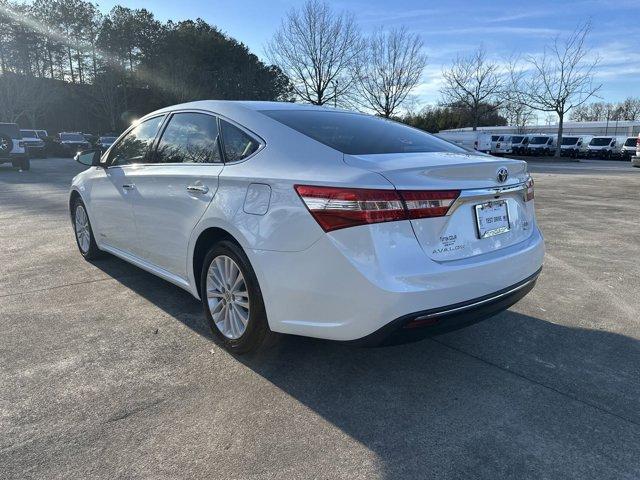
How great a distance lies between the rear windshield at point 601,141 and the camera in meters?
40.4

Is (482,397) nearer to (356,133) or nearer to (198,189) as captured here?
(356,133)

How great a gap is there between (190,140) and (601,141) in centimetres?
4500

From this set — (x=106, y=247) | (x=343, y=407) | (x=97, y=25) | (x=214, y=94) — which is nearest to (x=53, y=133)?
(x=97, y=25)

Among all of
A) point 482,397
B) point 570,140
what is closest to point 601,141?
point 570,140

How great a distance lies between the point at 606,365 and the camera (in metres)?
3.13

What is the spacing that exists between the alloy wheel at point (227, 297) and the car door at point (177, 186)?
0.36 m

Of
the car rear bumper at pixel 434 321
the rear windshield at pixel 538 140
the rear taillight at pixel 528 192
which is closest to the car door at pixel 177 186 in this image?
the car rear bumper at pixel 434 321

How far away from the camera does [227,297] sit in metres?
3.19

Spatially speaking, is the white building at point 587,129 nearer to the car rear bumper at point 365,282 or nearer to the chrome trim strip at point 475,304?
the chrome trim strip at point 475,304

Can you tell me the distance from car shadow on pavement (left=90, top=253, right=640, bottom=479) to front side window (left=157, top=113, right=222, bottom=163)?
1251 millimetres

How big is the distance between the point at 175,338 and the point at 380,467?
187 cm

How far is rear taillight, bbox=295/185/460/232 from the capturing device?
2.39m

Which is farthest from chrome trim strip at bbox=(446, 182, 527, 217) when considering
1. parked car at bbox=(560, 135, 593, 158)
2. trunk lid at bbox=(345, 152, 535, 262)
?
parked car at bbox=(560, 135, 593, 158)

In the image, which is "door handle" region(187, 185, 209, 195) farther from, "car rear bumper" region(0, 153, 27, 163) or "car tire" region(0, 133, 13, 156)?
"car rear bumper" region(0, 153, 27, 163)
